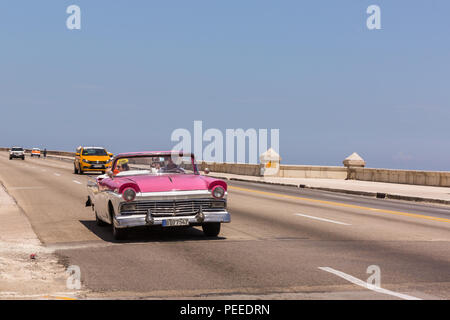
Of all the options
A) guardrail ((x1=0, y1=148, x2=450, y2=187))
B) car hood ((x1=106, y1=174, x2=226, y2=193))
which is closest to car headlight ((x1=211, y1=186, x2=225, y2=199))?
car hood ((x1=106, y1=174, x2=226, y2=193))

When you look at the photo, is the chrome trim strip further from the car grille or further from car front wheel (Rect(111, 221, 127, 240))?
car front wheel (Rect(111, 221, 127, 240))

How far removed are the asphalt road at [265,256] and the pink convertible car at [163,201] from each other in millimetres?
402

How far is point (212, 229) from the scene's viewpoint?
12391 millimetres

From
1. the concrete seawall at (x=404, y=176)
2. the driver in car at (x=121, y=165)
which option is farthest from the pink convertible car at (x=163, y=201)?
the concrete seawall at (x=404, y=176)

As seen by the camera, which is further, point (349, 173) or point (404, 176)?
point (349, 173)

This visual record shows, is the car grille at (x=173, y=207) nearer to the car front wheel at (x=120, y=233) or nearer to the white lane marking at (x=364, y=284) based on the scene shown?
the car front wheel at (x=120, y=233)

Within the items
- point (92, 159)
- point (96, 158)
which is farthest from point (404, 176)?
point (92, 159)

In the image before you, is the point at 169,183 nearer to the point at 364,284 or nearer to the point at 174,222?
the point at 174,222

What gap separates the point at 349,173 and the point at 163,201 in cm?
3458

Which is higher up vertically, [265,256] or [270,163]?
[270,163]

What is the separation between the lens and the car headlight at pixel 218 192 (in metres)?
11.9
